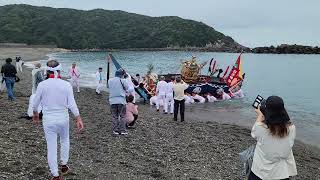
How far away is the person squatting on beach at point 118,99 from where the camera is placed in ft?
45.5

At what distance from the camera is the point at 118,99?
1395 centimetres

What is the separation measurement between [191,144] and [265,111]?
861 cm

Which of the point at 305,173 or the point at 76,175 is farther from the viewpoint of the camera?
the point at 305,173

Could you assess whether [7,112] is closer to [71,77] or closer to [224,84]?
[71,77]

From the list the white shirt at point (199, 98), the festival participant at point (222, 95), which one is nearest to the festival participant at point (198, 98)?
the white shirt at point (199, 98)

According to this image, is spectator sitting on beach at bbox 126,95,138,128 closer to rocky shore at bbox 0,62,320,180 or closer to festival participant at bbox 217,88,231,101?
rocky shore at bbox 0,62,320,180

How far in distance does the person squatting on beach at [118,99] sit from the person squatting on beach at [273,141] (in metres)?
8.20

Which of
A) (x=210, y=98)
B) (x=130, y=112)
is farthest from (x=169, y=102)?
(x=210, y=98)

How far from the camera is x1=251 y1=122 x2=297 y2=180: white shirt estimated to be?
5.84 meters

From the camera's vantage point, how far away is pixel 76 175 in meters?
9.45

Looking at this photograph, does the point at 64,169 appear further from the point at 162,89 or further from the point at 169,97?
the point at 162,89

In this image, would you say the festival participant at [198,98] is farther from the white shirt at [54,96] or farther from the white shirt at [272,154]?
the white shirt at [272,154]

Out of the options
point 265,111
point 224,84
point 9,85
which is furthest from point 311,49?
point 265,111

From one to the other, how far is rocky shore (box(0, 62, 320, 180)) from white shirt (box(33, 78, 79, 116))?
1.76 m
